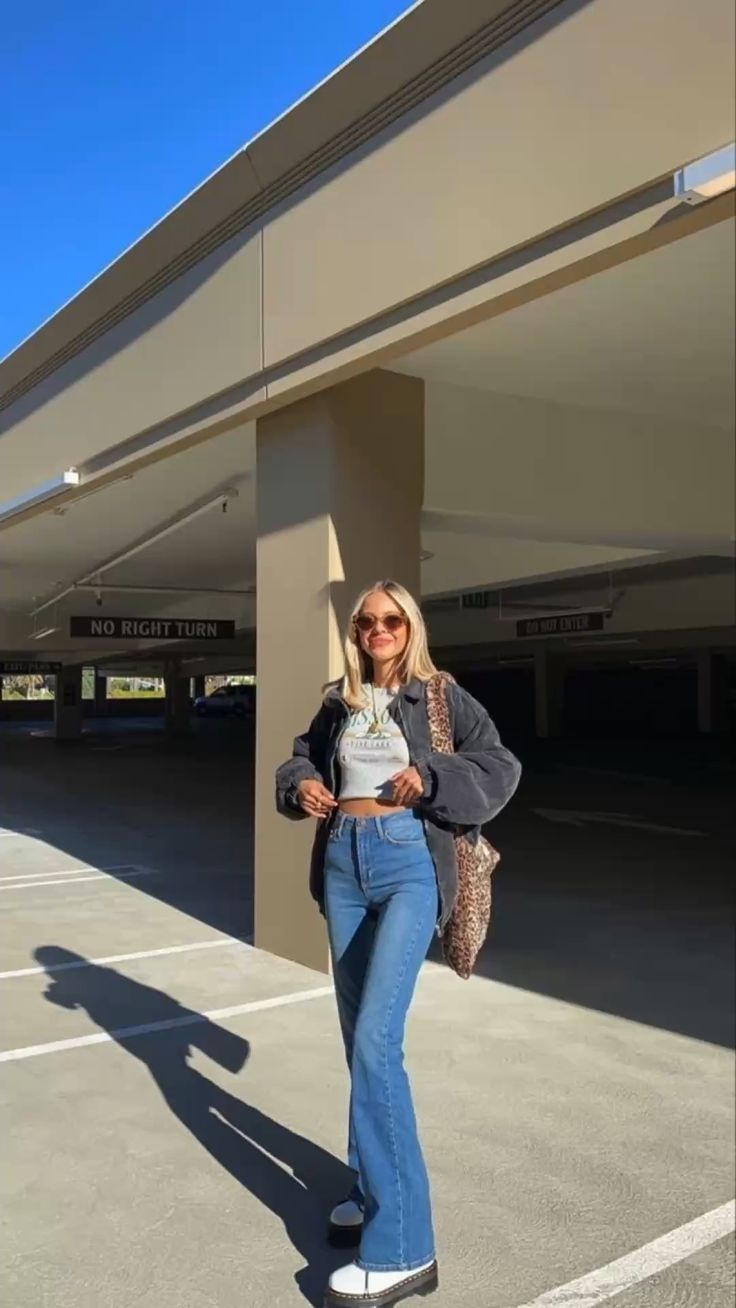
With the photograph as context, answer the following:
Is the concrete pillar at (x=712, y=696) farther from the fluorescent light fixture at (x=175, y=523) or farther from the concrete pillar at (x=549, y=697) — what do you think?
the fluorescent light fixture at (x=175, y=523)

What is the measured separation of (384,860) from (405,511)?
3.49m

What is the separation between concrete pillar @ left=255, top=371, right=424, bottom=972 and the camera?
5.72 m

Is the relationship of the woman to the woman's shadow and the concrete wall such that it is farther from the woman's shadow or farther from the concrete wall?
the concrete wall

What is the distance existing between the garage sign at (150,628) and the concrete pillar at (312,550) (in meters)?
10.0

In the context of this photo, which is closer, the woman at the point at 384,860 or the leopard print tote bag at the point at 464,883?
the woman at the point at 384,860

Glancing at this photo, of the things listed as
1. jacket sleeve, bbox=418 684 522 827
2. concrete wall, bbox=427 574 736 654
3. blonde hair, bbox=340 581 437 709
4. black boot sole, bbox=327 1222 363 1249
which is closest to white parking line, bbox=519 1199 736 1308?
black boot sole, bbox=327 1222 363 1249

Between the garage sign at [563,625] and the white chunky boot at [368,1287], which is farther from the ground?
the garage sign at [563,625]

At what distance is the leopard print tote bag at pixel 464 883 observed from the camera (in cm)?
→ 283

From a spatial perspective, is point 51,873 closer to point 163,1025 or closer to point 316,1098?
point 163,1025

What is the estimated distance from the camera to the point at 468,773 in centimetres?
267

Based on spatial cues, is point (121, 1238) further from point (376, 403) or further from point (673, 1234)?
point (376, 403)

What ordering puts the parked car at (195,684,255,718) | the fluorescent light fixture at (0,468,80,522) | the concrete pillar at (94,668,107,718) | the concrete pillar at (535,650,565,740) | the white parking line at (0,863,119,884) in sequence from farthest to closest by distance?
the concrete pillar at (94,668,107,718) < the parked car at (195,684,255,718) < the concrete pillar at (535,650,565,740) < the white parking line at (0,863,119,884) < the fluorescent light fixture at (0,468,80,522)

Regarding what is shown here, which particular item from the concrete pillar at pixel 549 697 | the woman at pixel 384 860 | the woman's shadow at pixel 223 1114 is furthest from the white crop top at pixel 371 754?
the concrete pillar at pixel 549 697

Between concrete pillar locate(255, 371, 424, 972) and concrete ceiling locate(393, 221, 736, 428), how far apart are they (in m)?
0.43
